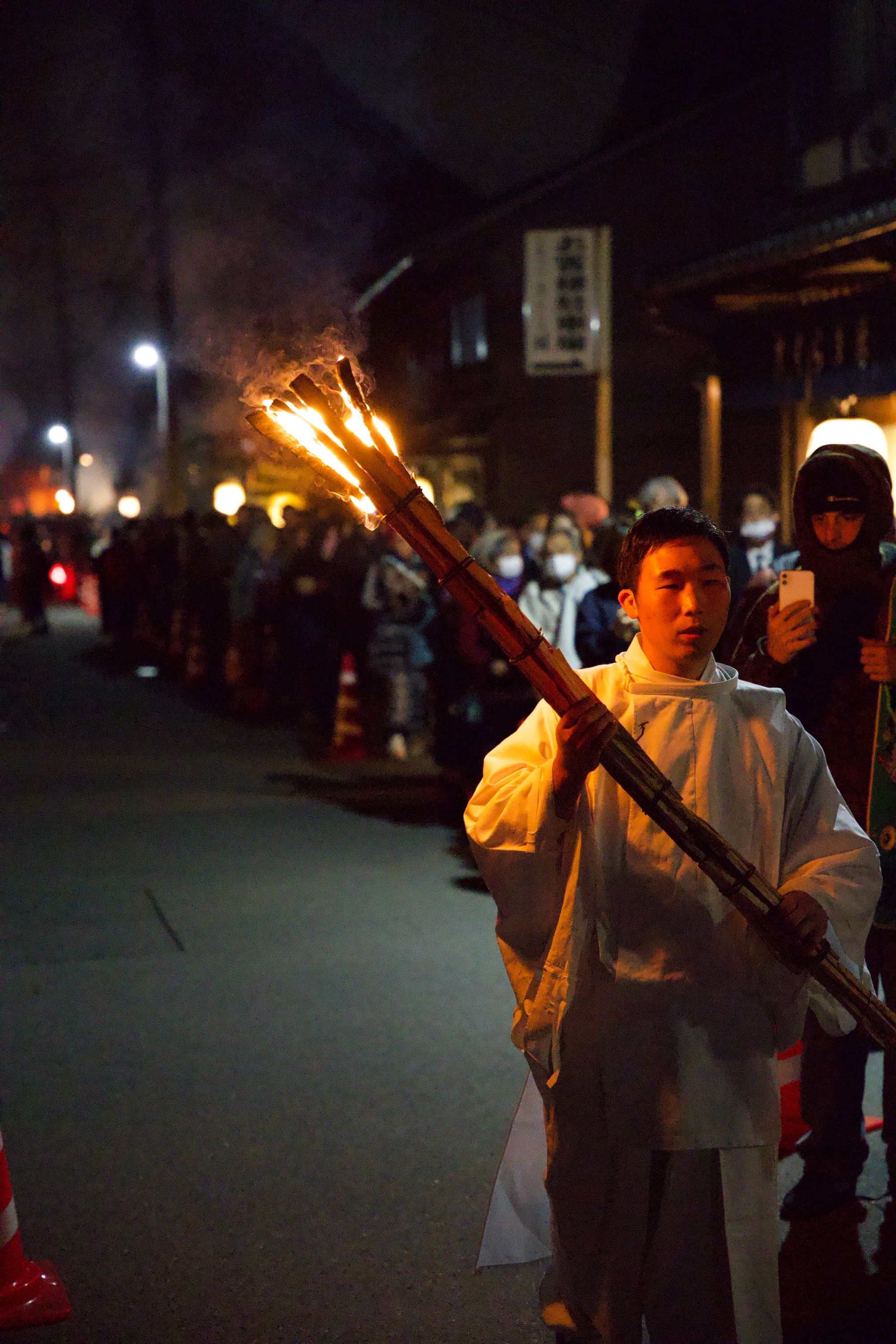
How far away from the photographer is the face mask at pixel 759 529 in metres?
8.33

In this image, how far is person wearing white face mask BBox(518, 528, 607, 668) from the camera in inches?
340

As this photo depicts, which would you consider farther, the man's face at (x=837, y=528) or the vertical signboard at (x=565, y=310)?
the vertical signboard at (x=565, y=310)

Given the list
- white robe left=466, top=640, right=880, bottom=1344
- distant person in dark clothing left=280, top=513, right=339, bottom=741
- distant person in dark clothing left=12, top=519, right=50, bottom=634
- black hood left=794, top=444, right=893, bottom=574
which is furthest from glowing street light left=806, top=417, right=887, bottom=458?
distant person in dark clothing left=12, top=519, right=50, bottom=634

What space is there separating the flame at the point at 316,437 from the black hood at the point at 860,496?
5.69 feet

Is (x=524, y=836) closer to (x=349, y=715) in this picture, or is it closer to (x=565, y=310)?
(x=349, y=715)

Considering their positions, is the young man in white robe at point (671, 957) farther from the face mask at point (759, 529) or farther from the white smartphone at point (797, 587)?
the face mask at point (759, 529)

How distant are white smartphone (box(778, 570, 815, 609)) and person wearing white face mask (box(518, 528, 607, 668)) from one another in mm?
4688

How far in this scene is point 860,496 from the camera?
3.82 metres

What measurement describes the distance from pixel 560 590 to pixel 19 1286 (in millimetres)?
5985

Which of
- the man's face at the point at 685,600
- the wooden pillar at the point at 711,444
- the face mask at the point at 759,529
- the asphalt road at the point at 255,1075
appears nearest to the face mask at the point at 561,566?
the face mask at the point at 759,529

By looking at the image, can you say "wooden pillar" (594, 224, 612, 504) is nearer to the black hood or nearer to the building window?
the black hood

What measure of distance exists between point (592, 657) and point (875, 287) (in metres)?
4.16

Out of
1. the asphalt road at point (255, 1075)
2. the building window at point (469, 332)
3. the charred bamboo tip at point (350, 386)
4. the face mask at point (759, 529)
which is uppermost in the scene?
the building window at point (469, 332)

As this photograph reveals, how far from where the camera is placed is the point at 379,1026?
555 centimetres
